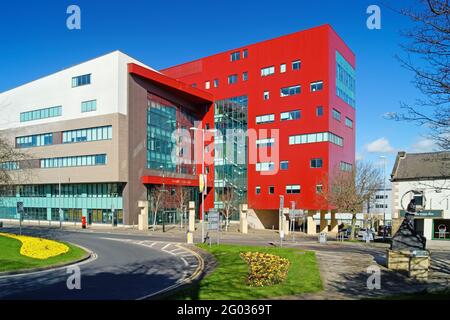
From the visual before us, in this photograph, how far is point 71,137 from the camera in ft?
186

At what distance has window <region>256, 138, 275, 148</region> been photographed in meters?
52.6

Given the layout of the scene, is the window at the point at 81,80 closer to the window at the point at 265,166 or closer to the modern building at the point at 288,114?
the modern building at the point at 288,114

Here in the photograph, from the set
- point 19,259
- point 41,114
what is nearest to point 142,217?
point 41,114

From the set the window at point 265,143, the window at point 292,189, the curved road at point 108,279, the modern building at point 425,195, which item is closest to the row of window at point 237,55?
the window at point 265,143

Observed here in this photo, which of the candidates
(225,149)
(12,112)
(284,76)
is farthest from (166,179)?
(12,112)

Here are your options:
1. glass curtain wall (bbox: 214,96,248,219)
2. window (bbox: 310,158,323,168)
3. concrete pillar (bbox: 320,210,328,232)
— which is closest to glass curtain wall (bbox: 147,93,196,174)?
glass curtain wall (bbox: 214,96,248,219)

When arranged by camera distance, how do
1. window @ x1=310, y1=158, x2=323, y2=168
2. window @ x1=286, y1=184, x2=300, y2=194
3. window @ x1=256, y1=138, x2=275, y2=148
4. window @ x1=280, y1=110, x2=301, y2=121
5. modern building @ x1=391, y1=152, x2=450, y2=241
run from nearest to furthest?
1. modern building @ x1=391, y1=152, x2=450, y2=241
2. window @ x1=310, y1=158, x2=323, y2=168
3. window @ x1=286, y1=184, x2=300, y2=194
4. window @ x1=280, y1=110, x2=301, y2=121
5. window @ x1=256, y1=138, x2=275, y2=148

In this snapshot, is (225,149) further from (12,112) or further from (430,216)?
(12,112)

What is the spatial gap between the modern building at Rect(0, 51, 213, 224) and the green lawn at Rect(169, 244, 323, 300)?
36809mm

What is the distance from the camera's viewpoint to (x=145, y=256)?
2245 centimetres

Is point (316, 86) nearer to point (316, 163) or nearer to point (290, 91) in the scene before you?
point (290, 91)

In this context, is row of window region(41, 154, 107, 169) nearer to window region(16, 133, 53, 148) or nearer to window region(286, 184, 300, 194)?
window region(16, 133, 53, 148)

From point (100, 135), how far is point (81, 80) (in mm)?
A: 9815
